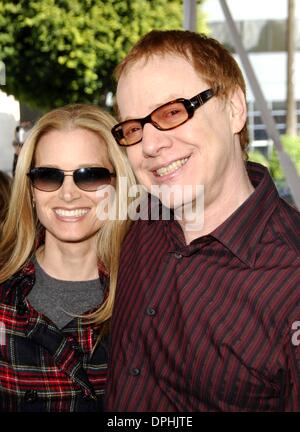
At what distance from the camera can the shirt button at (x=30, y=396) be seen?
2293 millimetres

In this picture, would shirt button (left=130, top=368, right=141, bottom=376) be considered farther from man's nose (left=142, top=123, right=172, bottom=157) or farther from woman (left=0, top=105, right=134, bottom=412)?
man's nose (left=142, top=123, right=172, bottom=157)

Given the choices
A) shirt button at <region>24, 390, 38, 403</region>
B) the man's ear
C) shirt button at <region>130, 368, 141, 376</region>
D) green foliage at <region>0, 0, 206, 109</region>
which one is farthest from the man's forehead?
green foliage at <region>0, 0, 206, 109</region>

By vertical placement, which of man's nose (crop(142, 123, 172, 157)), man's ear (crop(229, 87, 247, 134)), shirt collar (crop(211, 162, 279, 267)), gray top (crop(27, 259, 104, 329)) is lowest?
gray top (crop(27, 259, 104, 329))

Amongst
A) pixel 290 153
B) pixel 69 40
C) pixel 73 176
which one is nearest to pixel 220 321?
pixel 73 176

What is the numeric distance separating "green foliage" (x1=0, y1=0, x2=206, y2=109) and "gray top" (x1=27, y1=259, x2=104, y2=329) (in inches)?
569

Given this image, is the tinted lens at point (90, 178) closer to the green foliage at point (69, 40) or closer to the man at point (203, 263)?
the man at point (203, 263)

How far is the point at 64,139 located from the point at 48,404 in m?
0.98

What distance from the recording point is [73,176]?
2504mm

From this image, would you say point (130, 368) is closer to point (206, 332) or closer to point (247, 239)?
point (206, 332)

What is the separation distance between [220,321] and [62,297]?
2.84ft

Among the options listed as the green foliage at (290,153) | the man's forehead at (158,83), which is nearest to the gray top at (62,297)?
the man's forehead at (158,83)

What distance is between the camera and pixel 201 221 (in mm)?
2088

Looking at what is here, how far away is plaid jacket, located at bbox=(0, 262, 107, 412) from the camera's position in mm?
2312
